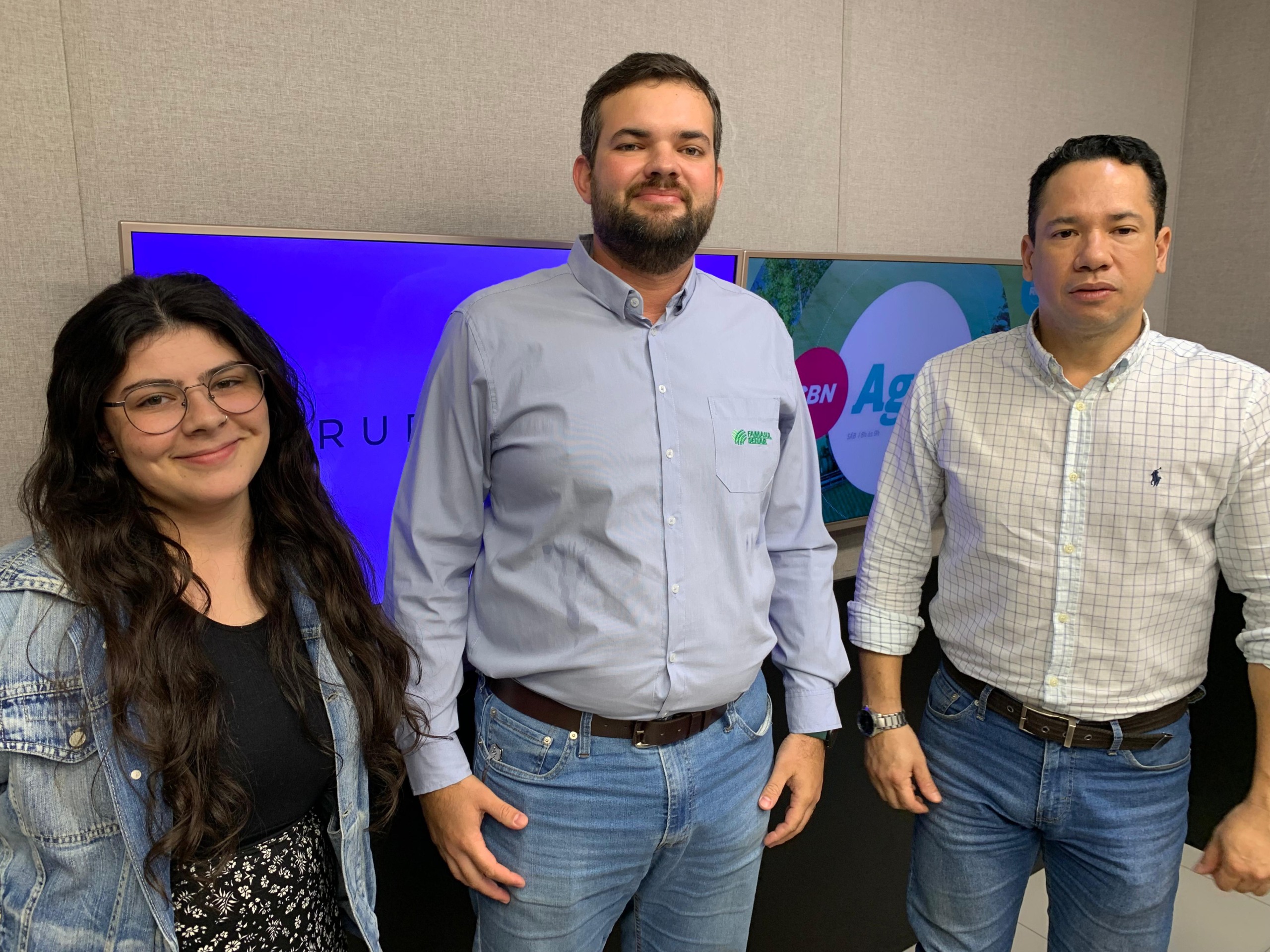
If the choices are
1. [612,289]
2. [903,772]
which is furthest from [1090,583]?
[612,289]

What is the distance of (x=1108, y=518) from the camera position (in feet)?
5.27

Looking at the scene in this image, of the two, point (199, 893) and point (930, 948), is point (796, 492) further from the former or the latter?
point (199, 893)

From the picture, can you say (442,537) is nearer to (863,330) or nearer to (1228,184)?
(863,330)

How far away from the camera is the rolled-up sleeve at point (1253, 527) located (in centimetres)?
155

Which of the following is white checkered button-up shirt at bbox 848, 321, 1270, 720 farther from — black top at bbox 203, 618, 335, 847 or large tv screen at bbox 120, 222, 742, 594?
black top at bbox 203, 618, 335, 847

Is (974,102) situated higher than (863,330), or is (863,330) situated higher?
(974,102)

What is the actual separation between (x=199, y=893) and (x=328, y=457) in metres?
0.82

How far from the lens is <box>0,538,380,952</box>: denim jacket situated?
1065 millimetres

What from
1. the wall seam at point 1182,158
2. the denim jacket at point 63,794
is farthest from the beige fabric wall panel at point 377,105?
the wall seam at point 1182,158

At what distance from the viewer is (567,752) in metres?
1.44

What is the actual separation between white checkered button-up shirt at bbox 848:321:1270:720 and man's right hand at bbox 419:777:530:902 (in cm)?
90

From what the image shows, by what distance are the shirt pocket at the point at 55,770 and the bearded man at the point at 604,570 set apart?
0.48 metres

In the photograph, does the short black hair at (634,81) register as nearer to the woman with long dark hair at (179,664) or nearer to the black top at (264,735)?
the woman with long dark hair at (179,664)

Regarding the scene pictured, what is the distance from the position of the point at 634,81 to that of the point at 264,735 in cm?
113
